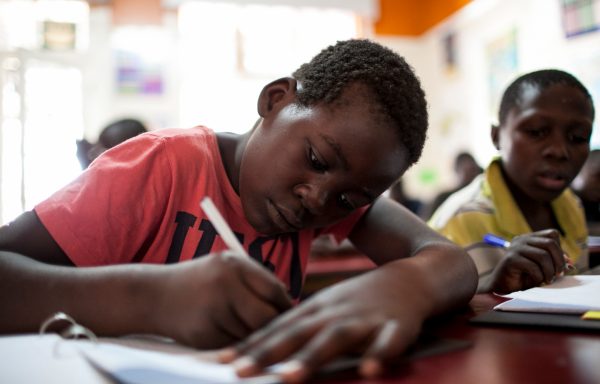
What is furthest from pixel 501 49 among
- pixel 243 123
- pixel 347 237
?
pixel 347 237

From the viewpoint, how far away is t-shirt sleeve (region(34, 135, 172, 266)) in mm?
588

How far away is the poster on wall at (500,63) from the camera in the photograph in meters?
3.58

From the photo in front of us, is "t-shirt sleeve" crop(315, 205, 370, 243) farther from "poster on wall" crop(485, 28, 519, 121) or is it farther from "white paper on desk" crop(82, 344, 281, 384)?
"poster on wall" crop(485, 28, 519, 121)

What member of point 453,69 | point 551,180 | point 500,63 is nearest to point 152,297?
point 551,180

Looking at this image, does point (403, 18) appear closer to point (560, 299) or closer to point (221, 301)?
point (560, 299)

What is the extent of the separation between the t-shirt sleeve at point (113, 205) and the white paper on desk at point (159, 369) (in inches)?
8.5

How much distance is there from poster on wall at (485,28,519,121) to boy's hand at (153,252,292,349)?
3385mm

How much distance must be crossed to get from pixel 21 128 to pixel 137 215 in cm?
324

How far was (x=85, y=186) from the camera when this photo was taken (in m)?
0.61

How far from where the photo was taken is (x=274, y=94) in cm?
78

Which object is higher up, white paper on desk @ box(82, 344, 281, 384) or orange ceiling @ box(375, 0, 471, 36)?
orange ceiling @ box(375, 0, 471, 36)

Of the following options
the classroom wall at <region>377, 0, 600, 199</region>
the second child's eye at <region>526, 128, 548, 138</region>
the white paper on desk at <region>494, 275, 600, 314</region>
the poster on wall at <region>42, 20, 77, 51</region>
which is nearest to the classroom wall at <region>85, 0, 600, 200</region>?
the classroom wall at <region>377, 0, 600, 199</region>

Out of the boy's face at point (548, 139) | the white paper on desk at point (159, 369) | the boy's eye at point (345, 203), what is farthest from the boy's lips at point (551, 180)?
the white paper on desk at point (159, 369)

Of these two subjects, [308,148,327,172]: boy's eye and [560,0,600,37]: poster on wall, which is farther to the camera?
[560,0,600,37]: poster on wall
